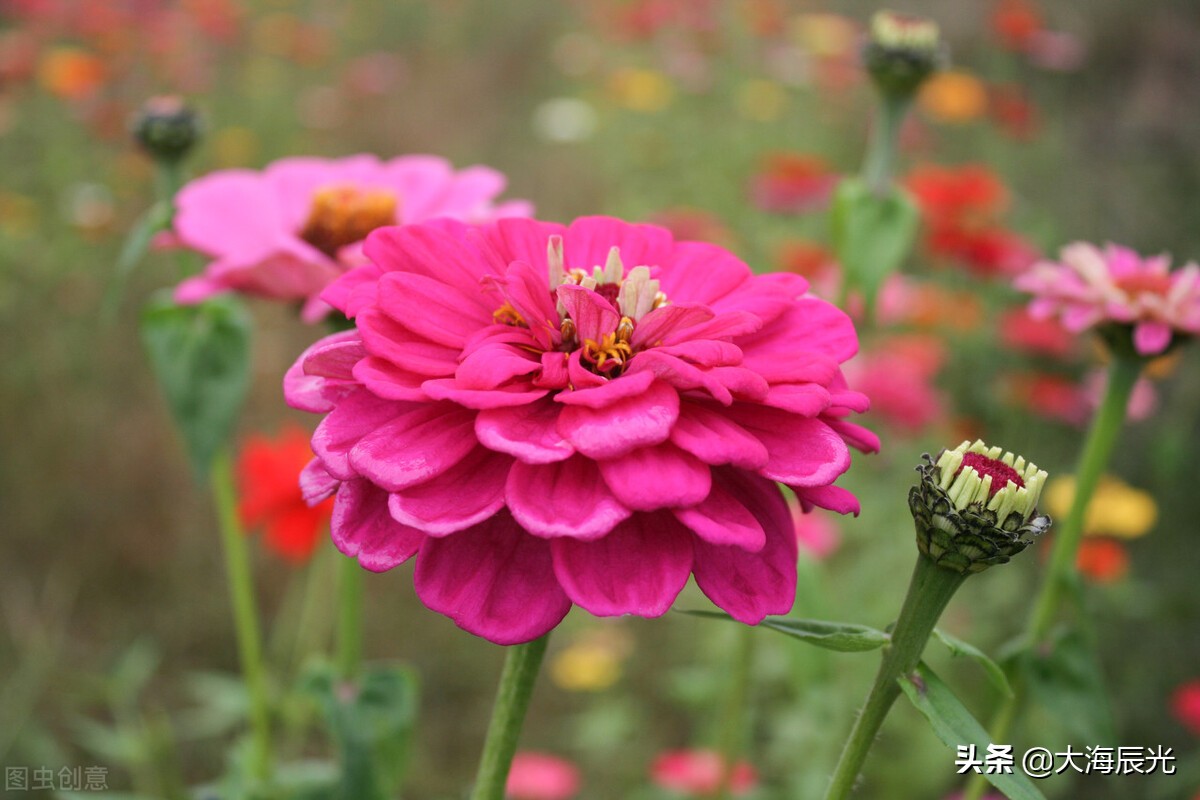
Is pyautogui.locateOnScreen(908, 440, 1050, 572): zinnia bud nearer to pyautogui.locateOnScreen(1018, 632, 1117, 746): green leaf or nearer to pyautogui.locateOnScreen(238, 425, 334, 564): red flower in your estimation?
pyautogui.locateOnScreen(1018, 632, 1117, 746): green leaf

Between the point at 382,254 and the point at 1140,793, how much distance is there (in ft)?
4.86

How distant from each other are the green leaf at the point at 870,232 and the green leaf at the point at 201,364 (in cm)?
54

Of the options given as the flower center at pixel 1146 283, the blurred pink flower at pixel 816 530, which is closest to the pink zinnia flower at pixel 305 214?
the flower center at pixel 1146 283

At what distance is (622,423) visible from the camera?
1.50ft

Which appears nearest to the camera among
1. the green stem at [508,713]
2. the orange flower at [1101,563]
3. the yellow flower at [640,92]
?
the green stem at [508,713]

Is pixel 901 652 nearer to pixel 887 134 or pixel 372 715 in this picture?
pixel 372 715

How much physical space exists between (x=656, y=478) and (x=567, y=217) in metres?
2.65

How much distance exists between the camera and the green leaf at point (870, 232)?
95 centimetres

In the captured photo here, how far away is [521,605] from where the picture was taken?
462mm

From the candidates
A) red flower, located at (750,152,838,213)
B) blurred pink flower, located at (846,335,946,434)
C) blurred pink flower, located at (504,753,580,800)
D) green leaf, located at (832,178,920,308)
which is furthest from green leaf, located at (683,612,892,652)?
red flower, located at (750,152,838,213)

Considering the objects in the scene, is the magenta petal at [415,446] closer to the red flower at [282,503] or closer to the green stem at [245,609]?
the green stem at [245,609]

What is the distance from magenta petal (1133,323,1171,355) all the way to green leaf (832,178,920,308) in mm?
216

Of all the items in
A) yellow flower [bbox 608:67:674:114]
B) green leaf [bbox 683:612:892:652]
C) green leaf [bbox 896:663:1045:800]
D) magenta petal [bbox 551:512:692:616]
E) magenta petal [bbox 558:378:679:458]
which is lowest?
green leaf [bbox 896:663:1045:800]

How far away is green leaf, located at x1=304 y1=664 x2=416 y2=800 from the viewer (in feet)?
2.59
